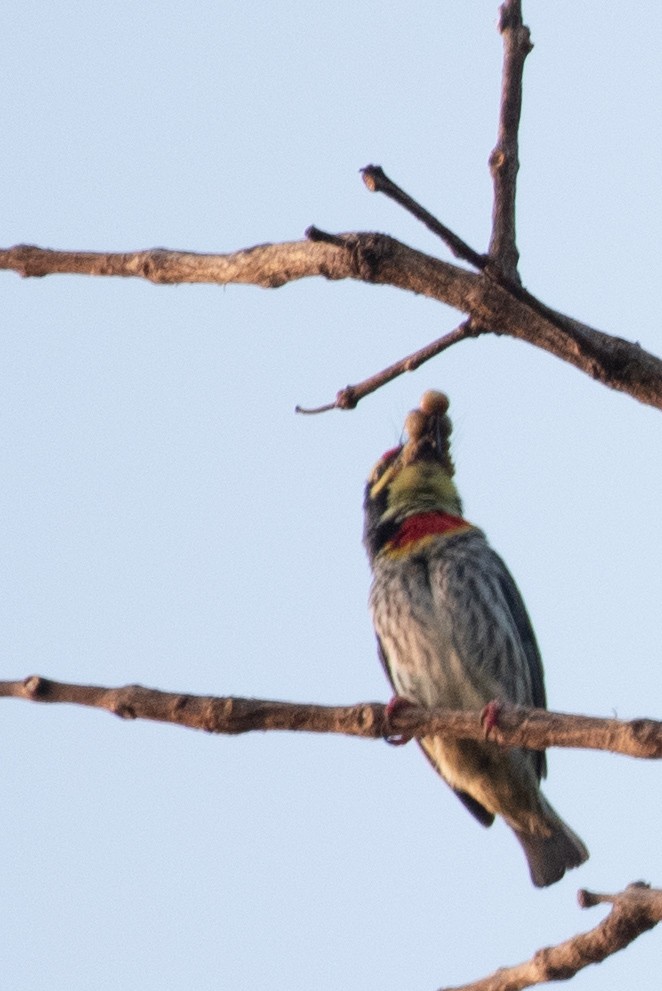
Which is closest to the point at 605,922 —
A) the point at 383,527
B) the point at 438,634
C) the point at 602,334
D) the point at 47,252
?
the point at 602,334

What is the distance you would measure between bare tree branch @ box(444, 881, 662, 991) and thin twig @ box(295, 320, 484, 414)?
1237 mm

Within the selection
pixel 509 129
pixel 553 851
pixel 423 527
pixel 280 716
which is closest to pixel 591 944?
pixel 280 716

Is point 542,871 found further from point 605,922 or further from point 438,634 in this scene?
point 605,922

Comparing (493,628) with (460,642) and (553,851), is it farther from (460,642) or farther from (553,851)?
(553,851)

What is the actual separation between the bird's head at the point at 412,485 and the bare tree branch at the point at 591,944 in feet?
9.55

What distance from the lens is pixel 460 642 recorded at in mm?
5512

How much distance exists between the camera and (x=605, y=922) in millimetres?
3186

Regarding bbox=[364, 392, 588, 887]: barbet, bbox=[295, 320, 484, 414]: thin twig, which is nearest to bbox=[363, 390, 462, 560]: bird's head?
bbox=[364, 392, 588, 887]: barbet

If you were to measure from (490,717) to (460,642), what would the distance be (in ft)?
8.06

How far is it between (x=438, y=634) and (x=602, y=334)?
2575mm

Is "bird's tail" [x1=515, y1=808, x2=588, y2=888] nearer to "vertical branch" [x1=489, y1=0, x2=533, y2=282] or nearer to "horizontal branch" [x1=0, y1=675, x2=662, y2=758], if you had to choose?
"horizontal branch" [x1=0, y1=675, x2=662, y2=758]

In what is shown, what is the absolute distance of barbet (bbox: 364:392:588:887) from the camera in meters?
5.52

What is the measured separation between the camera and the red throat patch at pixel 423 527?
19.4 feet

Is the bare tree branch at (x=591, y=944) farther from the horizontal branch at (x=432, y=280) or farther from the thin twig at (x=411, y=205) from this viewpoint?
the thin twig at (x=411, y=205)
